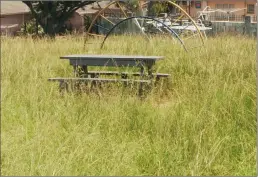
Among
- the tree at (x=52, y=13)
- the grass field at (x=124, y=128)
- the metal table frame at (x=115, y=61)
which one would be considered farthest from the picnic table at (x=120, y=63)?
the tree at (x=52, y=13)

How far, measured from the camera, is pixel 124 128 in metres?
2.70

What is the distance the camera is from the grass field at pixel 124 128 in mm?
2107

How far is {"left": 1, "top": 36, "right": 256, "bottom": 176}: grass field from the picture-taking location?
2.11 meters

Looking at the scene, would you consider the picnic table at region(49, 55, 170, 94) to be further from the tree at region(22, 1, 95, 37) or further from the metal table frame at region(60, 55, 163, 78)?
the tree at region(22, 1, 95, 37)

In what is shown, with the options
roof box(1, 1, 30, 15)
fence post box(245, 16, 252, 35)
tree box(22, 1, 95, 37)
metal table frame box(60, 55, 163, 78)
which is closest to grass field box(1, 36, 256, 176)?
metal table frame box(60, 55, 163, 78)

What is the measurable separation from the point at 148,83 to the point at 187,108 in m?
0.80

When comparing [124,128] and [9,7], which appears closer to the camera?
[124,128]

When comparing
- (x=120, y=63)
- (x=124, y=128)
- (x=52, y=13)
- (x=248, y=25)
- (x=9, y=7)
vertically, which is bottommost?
(x=124, y=128)

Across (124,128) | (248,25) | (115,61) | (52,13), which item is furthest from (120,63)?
(52,13)

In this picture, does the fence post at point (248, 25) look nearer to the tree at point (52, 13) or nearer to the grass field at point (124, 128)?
the grass field at point (124, 128)

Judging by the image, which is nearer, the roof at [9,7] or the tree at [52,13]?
the roof at [9,7]

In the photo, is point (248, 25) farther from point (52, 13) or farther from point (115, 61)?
point (115, 61)

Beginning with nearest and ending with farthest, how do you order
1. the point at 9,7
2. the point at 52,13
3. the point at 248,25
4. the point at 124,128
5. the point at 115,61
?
the point at 124,128
the point at 115,61
the point at 9,7
the point at 248,25
the point at 52,13

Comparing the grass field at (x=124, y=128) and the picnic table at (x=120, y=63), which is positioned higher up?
the picnic table at (x=120, y=63)
